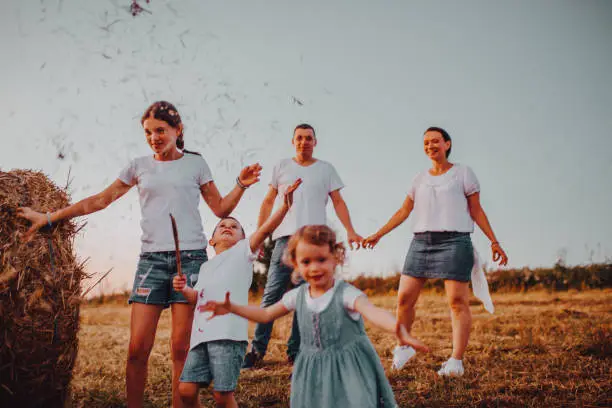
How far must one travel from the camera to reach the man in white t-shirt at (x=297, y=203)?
5.59 meters

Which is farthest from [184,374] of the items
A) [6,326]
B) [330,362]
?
[6,326]

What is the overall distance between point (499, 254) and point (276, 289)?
213 cm

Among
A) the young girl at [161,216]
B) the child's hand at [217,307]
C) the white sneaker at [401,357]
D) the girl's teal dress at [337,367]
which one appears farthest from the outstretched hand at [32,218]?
the white sneaker at [401,357]

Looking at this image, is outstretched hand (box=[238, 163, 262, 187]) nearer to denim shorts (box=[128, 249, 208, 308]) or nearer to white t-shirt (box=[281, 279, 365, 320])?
denim shorts (box=[128, 249, 208, 308])

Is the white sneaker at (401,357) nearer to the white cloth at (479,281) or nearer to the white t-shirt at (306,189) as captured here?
the white cloth at (479,281)

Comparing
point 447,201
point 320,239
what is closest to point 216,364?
point 320,239

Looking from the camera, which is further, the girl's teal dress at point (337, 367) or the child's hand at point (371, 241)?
the child's hand at point (371, 241)

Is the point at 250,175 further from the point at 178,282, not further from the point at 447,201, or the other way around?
the point at 447,201

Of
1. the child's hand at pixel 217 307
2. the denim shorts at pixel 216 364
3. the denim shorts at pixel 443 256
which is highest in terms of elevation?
the denim shorts at pixel 443 256

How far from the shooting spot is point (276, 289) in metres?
5.74

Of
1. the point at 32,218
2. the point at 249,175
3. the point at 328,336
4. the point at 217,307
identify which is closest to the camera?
the point at 217,307

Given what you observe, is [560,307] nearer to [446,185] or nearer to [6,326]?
[446,185]

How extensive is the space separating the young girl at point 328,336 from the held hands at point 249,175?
0.96m

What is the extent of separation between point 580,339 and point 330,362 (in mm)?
4919
